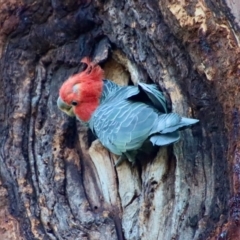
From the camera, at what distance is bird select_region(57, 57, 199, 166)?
6.36 ft

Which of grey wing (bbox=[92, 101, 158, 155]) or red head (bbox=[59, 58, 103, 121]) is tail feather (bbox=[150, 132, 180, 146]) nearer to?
grey wing (bbox=[92, 101, 158, 155])

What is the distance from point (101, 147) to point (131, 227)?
30 cm

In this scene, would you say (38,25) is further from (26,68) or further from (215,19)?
(215,19)

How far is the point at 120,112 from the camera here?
208 centimetres

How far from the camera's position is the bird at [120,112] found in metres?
1.94

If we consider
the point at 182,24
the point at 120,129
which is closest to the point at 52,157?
the point at 120,129

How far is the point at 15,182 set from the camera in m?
2.21

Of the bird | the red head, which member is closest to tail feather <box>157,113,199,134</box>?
the bird

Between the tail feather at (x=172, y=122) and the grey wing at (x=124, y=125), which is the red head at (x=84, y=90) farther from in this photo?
the tail feather at (x=172, y=122)

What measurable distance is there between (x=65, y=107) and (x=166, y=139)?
0.46 m

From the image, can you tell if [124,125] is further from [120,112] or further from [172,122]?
[172,122]

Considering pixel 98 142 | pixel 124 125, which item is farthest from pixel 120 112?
pixel 98 142

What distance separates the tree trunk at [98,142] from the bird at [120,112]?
0.18 feet

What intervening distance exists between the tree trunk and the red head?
5cm
